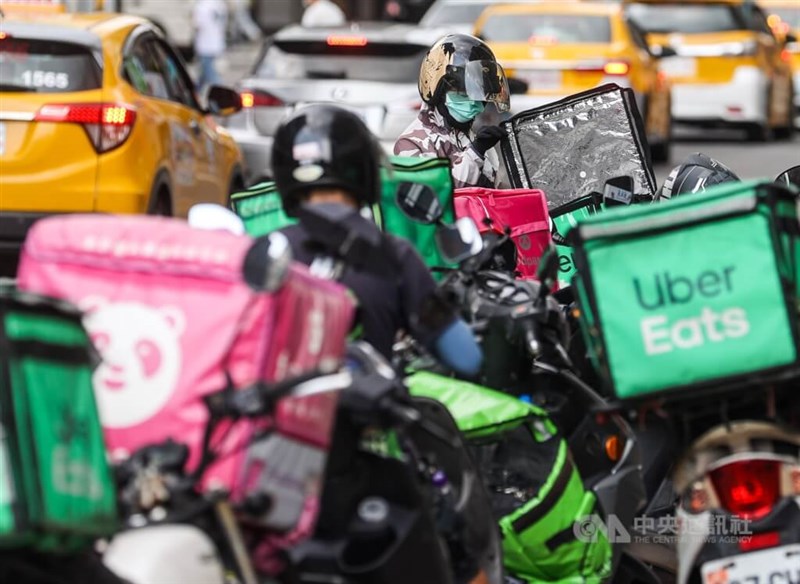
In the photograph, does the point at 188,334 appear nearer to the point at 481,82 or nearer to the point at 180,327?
the point at 180,327

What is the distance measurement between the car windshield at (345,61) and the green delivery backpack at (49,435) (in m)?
11.8

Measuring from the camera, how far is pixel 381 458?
4332 millimetres

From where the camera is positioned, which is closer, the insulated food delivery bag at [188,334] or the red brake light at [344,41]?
the insulated food delivery bag at [188,334]

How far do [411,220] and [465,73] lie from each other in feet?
6.34

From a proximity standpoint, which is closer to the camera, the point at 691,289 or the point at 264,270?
the point at 264,270

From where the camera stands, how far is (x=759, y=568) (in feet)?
15.1

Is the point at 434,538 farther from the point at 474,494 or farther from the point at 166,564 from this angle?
the point at 166,564

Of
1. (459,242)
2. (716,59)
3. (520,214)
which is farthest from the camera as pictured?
(716,59)

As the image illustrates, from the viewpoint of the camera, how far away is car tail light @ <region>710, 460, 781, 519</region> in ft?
15.0

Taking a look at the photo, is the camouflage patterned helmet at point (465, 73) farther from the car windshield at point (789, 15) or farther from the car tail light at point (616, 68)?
the car windshield at point (789, 15)

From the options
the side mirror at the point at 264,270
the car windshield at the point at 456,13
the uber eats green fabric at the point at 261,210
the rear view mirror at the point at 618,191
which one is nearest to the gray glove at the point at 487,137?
the rear view mirror at the point at 618,191

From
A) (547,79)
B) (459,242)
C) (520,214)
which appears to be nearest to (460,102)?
(520,214)

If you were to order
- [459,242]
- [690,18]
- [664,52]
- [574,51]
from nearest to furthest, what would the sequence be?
[459,242]
[574,51]
[664,52]
[690,18]

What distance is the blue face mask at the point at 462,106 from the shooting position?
7.33m
